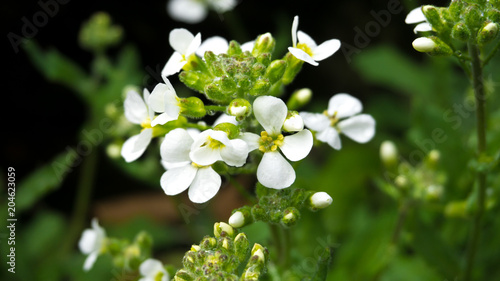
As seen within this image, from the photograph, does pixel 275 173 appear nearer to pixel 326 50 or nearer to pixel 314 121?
pixel 314 121

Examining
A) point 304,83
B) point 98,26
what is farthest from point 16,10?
point 304,83

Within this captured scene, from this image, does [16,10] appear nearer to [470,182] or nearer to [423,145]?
[423,145]

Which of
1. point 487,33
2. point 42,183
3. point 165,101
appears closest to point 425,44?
point 487,33

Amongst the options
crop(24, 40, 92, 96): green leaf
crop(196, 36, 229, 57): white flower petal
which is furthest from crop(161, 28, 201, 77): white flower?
crop(24, 40, 92, 96): green leaf

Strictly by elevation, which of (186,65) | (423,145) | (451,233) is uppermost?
(186,65)

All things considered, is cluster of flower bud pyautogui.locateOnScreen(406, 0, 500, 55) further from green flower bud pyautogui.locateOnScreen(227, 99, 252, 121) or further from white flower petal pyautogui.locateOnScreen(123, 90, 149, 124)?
white flower petal pyautogui.locateOnScreen(123, 90, 149, 124)
